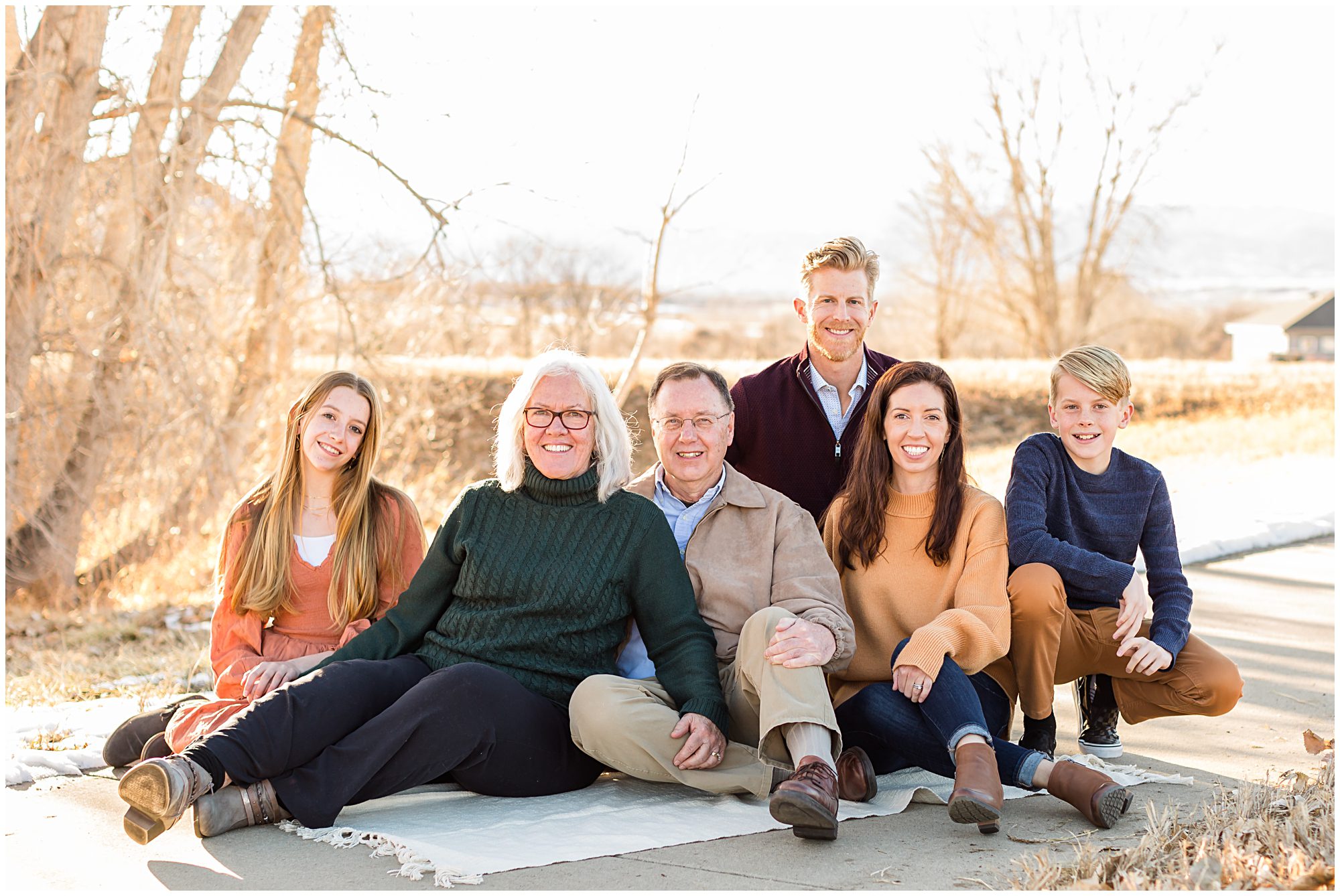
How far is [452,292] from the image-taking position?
10.0 meters

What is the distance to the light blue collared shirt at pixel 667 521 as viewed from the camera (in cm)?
353

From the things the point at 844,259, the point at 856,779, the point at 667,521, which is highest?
the point at 844,259

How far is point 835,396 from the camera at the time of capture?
175 inches

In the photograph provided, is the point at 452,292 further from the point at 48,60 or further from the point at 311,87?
the point at 48,60

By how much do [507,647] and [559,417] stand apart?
0.65 metres

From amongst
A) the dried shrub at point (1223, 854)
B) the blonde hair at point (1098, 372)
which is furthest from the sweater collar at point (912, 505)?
the dried shrub at point (1223, 854)

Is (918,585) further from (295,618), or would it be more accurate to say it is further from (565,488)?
(295,618)

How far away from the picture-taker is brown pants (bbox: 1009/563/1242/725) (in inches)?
139

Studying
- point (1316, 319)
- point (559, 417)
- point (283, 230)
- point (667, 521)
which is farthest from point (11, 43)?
point (1316, 319)

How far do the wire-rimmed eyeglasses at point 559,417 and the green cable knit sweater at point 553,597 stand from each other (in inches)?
5.7

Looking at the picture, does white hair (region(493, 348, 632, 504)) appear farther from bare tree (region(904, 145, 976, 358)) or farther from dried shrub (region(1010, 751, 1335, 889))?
bare tree (region(904, 145, 976, 358))

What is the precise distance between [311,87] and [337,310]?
5.50 ft

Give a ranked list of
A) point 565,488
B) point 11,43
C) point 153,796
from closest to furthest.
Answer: point 153,796 → point 565,488 → point 11,43

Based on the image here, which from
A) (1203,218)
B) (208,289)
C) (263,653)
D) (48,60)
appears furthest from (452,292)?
(1203,218)
